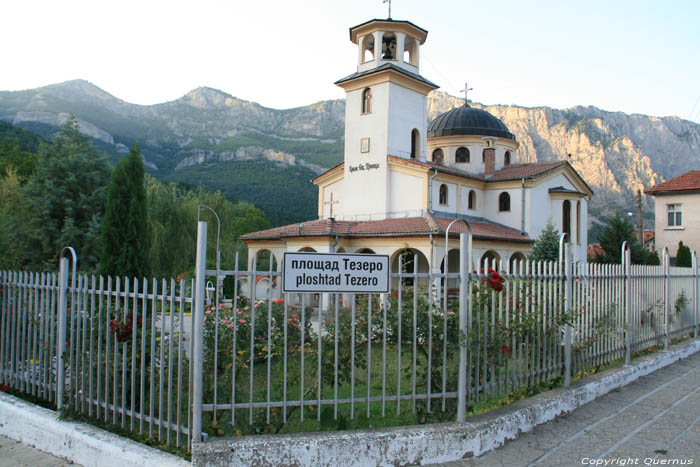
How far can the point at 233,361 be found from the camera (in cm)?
430

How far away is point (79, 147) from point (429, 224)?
14.8 m

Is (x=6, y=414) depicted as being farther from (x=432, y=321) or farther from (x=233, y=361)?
(x=432, y=321)

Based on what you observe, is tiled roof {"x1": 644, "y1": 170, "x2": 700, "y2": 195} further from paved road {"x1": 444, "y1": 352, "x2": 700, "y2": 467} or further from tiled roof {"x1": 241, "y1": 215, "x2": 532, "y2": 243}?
paved road {"x1": 444, "y1": 352, "x2": 700, "y2": 467}

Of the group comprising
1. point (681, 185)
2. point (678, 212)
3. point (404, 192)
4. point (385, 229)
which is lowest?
point (385, 229)

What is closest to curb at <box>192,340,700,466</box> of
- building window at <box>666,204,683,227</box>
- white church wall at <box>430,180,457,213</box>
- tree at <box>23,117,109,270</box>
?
tree at <box>23,117,109,270</box>

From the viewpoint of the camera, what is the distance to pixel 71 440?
492 centimetres

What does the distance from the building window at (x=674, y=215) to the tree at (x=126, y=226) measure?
31.9 m

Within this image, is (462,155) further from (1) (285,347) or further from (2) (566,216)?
(1) (285,347)

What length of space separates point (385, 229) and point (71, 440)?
17.6 metres

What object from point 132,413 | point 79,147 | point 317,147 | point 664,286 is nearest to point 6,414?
point 132,413

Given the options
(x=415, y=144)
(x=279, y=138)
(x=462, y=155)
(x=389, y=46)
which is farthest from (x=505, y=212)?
(x=279, y=138)

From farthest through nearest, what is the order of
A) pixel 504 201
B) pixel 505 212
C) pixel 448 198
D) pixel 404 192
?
pixel 504 201 < pixel 505 212 < pixel 448 198 < pixel 404 192

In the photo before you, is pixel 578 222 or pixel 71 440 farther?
pixel 578 222

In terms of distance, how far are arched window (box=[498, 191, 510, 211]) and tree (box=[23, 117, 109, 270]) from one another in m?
20.7
